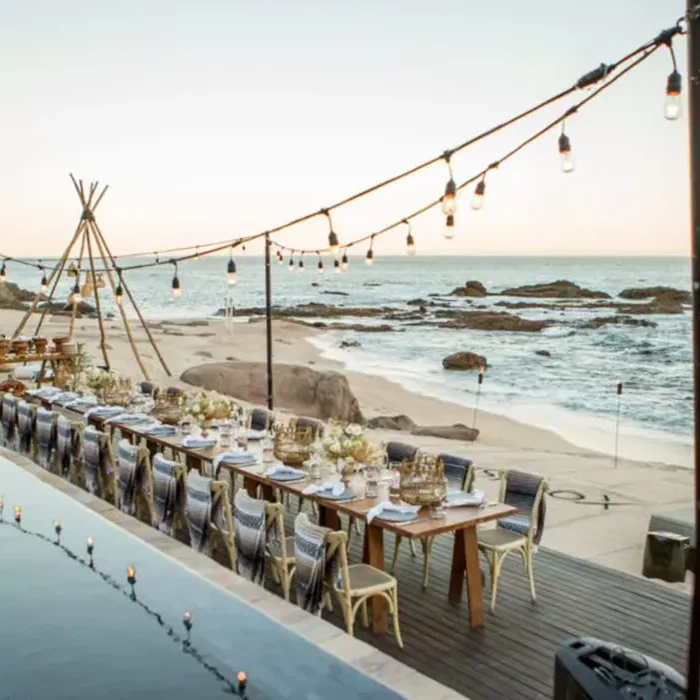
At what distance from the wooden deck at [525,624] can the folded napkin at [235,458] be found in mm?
1322

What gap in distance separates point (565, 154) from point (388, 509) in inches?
104

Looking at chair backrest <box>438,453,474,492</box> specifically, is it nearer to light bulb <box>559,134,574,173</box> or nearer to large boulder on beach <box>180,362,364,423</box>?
light bulb <box>559,134,574,173</box>

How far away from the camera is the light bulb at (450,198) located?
5996 mm

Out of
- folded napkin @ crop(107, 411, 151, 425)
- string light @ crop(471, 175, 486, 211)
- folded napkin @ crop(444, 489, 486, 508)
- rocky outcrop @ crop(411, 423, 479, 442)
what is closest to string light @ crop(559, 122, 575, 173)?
string light @ crop(471, 175, 486, 211)

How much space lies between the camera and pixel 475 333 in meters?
46.5

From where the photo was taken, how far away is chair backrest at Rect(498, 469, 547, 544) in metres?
6.29

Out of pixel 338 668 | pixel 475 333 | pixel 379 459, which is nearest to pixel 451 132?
pixel 475 333

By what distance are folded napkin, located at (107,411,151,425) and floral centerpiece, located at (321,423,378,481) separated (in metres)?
3.83

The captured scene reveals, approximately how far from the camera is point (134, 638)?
190 inches

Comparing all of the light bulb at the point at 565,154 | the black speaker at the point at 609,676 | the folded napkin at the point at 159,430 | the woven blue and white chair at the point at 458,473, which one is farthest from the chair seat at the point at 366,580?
the folded napkin at the point at 159,430

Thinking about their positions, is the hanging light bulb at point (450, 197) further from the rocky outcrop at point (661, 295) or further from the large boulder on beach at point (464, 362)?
the rocky outcrop at point (661, 295)

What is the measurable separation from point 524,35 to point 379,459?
7820 millimetres

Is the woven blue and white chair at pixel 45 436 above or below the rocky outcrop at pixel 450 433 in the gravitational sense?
above

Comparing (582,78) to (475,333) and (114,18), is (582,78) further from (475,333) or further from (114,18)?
(475,333)
